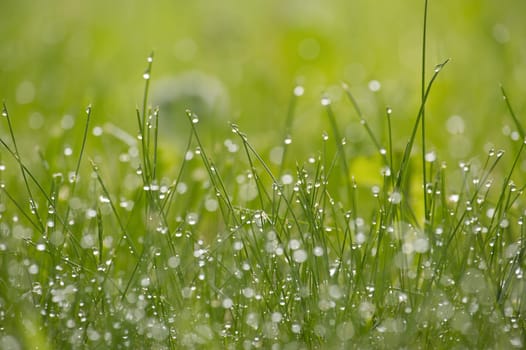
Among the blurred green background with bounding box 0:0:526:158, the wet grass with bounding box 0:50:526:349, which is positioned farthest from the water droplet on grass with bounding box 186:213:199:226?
the blurred green background with bounding box 0:0:526:158

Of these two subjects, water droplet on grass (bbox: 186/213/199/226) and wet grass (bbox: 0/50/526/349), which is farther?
water droplet on grass (bbox: 186/213/199/226)

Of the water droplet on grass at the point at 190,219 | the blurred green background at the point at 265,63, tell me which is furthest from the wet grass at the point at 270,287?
the blurred green background at the point at 265,63

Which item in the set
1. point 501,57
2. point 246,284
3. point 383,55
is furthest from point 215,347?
point 383,55

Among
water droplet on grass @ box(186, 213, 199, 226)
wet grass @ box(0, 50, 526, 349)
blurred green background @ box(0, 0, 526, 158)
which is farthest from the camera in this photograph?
blurred green background @ box(0, 0, 526, 158)

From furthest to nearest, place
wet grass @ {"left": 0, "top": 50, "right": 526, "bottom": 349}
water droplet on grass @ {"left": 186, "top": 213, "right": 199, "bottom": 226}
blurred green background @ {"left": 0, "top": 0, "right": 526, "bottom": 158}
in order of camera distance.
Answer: blurred green background @ {"left": 0, "top": 0, "right": 526, "bottom": 158}, water droplet on grass @ {"left": 186, "top": 213, "right": 199, "bottom": 226}, wet grass @ {"left": 0, "top": 50, "right": 526, "bottom": 349}

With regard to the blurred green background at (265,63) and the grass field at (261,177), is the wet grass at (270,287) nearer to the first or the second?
the grass field at (261,177)

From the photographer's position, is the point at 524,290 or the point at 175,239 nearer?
the point at 524,290

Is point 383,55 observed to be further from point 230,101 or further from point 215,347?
point 215,347

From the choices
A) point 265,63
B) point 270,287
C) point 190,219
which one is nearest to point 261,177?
point 190,219

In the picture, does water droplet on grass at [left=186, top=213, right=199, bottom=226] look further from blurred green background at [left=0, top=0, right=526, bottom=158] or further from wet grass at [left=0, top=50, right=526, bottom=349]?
blurred green background at [left=0, top=0, right=526, bottom=158]
